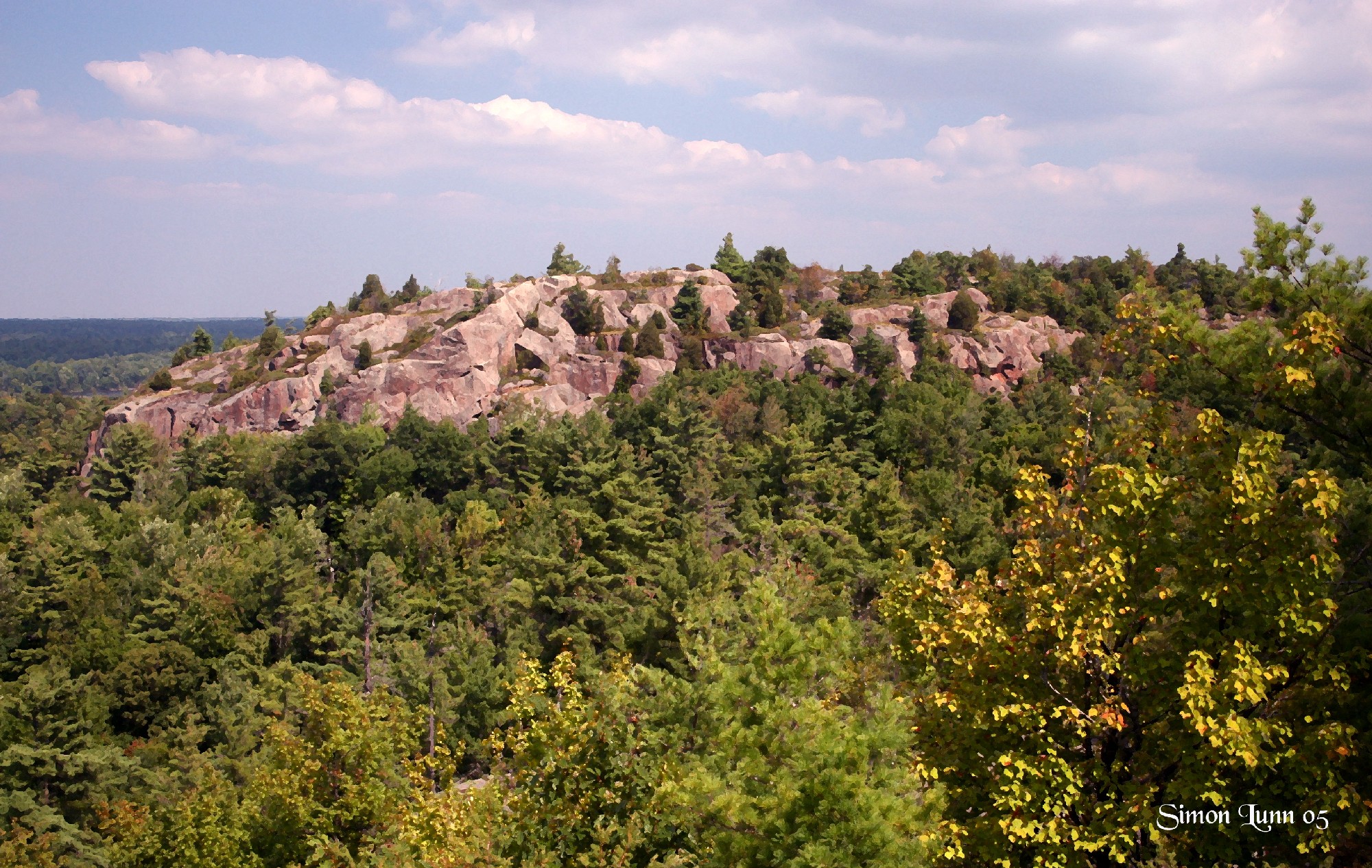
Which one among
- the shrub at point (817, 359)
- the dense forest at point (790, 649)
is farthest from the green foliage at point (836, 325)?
the dense forest at point (790, 649)

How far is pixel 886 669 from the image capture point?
22797mm

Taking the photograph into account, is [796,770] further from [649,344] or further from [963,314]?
[963,314]

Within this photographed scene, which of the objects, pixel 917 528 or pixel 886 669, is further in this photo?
pixel 917 528

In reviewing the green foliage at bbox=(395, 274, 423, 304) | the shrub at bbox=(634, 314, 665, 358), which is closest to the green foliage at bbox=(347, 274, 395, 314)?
the green foliage at bbox=(395, 274, 423, 304)

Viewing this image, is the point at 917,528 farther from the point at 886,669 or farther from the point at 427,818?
the point at 427,818

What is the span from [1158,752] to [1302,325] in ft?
13.9

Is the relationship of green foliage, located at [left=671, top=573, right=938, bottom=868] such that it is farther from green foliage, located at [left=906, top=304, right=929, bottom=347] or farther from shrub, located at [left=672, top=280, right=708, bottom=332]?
shrub, located at [left=672, top=280, right=708, bottom=332]

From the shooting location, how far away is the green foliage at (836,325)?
7494 cm

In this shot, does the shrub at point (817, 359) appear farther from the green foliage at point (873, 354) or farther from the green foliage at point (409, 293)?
the green foliage at point (409, 293)

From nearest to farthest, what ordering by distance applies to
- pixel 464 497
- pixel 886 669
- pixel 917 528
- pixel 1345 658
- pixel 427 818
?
pixel 1345 658 → pixel 427 818 → pixel 886 669 → pixel 917 528 → pixel 464 497

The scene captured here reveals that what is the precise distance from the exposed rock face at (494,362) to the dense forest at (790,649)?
19.6m

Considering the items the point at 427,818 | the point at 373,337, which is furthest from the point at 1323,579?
the point at 373,337

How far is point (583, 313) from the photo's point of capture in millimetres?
79812

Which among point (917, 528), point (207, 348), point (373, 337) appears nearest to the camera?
point (917, 528)
